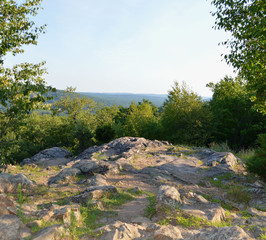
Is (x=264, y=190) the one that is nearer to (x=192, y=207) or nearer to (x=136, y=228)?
(x=192, y=207)

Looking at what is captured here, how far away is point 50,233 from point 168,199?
305 centimetres

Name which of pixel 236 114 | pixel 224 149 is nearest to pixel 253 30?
pixel 224 149

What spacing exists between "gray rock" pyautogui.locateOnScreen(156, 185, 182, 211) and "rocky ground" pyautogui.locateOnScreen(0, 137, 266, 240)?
0.08 ft

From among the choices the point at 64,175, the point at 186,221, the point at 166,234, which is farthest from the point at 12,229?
the point at 64,175

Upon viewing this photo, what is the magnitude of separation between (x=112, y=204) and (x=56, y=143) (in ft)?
100

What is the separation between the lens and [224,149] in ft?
59.1

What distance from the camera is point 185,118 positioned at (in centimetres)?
2339

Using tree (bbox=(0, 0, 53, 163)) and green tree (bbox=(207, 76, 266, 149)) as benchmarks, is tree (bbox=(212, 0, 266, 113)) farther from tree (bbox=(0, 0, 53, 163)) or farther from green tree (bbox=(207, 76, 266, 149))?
green tree (bbox=(207, 76, 266, 149))

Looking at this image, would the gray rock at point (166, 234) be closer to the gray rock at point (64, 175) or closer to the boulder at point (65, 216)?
the boulder at point (65, 216)

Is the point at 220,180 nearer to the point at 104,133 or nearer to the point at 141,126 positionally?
the point at 141,126

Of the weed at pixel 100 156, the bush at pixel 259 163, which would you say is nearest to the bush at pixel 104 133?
the weed at pixel 100 156

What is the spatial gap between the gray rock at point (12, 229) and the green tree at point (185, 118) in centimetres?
1965

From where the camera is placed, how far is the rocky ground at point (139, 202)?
435 cm

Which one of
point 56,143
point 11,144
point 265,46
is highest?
point 265,46
